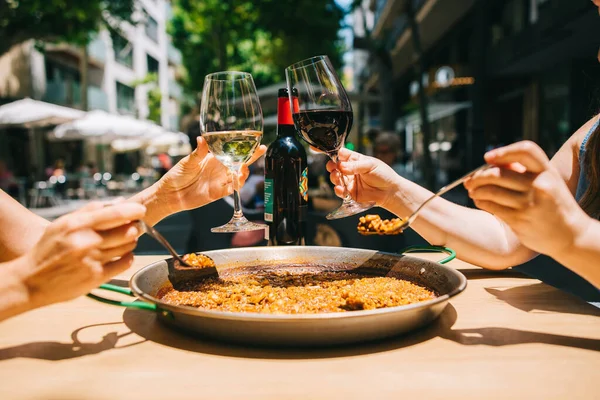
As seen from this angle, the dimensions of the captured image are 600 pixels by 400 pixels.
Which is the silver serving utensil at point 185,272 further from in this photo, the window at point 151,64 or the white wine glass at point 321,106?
the window at point 151,64

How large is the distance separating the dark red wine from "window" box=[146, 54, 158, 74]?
40111mm

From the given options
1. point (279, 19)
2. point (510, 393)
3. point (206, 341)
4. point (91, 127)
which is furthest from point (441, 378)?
point (91, 127)

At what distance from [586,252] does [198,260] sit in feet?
3.17

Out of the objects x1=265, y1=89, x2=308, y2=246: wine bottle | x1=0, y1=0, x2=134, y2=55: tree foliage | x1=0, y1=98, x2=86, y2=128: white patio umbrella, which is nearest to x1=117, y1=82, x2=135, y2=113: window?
x1=0, y1=98, x2=86, y2=128: white patio umbrella

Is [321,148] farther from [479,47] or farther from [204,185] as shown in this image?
[479,47]

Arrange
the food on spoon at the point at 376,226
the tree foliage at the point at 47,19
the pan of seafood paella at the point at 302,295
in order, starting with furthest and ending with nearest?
the tree foliage at the point at 47,19 < the food on spoon at the point at 376,226 < the pan of seafood paella at the point at 302,295

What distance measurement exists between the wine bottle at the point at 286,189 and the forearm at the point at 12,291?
1.09m

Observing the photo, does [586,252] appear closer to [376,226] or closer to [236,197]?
[376,226]

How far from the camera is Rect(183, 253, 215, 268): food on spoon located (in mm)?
1312

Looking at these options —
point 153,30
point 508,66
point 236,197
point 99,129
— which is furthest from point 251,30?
point 153,30

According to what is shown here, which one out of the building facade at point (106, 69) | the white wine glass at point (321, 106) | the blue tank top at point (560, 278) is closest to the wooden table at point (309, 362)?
the white wine glass at point (321, 106)

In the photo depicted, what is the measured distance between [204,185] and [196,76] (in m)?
23.3

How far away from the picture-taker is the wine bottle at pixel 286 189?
6.31 ft

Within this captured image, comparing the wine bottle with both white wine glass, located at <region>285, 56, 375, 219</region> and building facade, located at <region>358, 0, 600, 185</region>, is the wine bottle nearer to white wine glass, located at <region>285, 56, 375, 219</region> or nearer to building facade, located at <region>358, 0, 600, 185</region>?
white wine glass, located at <region>285, 56, 375, 219</region>
